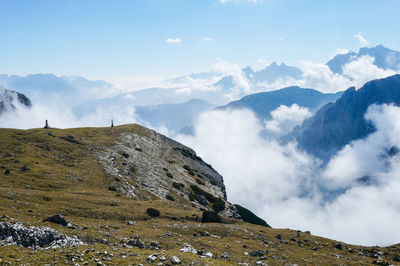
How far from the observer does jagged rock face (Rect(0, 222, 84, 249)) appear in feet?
83.4

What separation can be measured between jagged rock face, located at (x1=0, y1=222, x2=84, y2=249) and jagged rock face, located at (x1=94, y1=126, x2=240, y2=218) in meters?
38.2

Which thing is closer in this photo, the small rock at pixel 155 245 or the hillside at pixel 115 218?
the hillside at pixel 115 218

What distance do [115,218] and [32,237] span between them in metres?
17.2

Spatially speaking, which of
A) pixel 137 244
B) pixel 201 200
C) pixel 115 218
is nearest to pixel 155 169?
pixel 201 200

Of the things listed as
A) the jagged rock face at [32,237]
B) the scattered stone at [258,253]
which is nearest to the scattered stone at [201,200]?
the scattered stone at [258,253]

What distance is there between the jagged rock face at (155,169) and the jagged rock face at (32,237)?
38231mm

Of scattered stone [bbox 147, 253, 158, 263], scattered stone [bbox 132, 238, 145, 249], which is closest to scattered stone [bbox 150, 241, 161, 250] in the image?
scattered stone [bbox 132, 238, 145, 249]

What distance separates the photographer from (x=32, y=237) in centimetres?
2614

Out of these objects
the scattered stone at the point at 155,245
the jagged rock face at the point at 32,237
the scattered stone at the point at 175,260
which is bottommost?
the scattered stone at the point at 155,245

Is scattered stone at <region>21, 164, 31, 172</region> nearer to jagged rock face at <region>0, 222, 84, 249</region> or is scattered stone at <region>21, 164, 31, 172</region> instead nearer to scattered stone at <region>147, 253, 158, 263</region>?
jagged rock face at <region>0, 222, 84, 249</region>

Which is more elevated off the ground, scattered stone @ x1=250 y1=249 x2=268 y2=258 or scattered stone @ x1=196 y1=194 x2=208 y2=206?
scattered stone @ x1=196 y1=194 x2=208 y2=206

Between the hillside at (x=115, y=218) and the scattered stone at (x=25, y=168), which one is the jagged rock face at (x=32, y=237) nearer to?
the hillside at (x=115, y=218)

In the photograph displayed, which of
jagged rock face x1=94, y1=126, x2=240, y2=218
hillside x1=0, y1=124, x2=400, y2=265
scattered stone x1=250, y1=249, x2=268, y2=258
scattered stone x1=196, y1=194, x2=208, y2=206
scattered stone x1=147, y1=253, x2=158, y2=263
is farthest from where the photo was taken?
scattered stone x1=196, y1=194, x2=208, y2=206

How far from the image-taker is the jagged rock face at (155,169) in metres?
75.1
